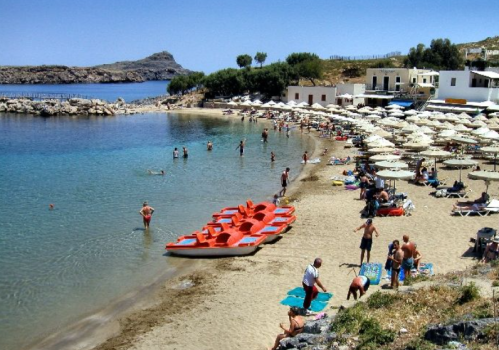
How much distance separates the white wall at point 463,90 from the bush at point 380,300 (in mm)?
46718

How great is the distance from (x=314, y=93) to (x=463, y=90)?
864 inches

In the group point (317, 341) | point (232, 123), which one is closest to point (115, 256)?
point (317, 341)

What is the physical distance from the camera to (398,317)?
9406mm

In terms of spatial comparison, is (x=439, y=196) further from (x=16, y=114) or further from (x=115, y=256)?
(x=16, y=114)

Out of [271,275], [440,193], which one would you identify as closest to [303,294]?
[271,275]

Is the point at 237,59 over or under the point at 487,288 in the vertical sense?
over

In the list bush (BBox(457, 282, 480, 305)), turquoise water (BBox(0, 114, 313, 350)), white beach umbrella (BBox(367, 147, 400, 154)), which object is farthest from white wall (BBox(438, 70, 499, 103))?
bush (BBox(457, 282, 480, 305))

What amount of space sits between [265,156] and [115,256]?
2248cm

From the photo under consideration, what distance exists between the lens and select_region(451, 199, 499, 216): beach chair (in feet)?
62.7

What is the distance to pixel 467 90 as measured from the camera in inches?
2104

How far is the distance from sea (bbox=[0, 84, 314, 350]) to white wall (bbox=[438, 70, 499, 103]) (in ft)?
53.0

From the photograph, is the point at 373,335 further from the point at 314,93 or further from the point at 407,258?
the point at 314,93

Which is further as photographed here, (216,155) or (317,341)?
(216,155)

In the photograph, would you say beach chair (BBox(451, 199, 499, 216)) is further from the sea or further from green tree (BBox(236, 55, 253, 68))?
green tree (BBox(236, 55, 253, 68))
